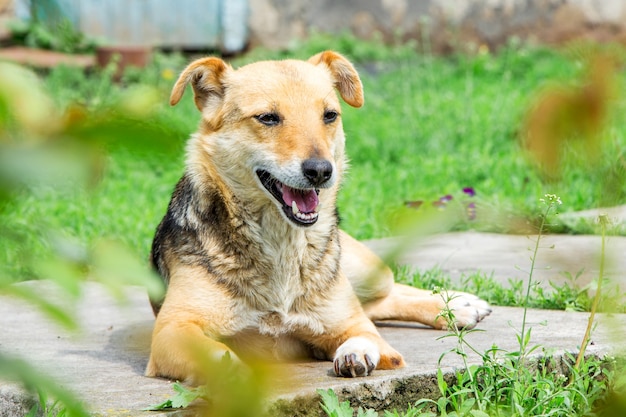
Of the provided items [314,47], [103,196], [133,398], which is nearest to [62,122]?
[133,398]

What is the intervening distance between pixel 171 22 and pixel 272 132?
921cm

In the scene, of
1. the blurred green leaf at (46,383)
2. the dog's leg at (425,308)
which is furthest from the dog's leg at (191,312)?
the blurred green leaf at (46,383)

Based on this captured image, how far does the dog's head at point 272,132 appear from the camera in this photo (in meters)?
3.61

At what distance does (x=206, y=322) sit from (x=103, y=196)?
4045mm

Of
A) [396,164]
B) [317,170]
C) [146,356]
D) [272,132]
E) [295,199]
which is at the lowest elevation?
[146,356]

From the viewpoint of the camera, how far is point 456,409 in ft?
9.36

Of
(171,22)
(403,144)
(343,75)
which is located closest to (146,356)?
(343,75)

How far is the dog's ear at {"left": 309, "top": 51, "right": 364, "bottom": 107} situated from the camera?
418cm

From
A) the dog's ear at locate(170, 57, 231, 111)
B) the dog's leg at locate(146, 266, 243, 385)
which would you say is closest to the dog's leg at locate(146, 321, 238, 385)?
the dog's leg at locate(146, 266, 243, 385)

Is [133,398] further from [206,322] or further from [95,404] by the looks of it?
[206,322]

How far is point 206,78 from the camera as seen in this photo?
13.3 ft

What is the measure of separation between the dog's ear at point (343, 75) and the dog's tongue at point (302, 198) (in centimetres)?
64

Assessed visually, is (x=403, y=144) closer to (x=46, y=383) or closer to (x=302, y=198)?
(x=302, y=198)

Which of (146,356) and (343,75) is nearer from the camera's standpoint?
(146,356)
